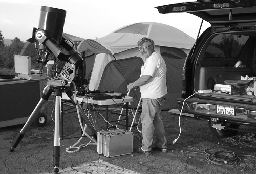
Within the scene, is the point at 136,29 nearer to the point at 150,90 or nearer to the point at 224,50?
the point at 224,50

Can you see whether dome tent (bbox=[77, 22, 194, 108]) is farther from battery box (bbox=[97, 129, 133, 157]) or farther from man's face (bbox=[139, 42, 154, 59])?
battery box (bbox=[97, 129, 133, 157])

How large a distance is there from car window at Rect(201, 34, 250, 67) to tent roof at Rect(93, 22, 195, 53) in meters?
3.94

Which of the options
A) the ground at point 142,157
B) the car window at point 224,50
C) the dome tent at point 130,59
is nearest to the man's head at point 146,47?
the car window at point 224,50

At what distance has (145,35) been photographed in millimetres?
11672

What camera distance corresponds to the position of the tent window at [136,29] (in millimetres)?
11939

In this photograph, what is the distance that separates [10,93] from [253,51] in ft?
15.4

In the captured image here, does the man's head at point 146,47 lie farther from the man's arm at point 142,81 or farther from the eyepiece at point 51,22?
the eyepiece at point 51,22

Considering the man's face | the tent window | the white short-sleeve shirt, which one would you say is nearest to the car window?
the white short-sleeve shirt

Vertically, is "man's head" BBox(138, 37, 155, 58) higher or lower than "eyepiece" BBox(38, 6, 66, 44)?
lower

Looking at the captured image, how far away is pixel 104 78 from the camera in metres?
11.0

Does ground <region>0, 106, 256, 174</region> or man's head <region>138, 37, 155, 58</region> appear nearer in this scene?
ground <region>0, 106, 256, 174</region>

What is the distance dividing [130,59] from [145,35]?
1.06m

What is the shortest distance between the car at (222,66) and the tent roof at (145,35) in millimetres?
4012

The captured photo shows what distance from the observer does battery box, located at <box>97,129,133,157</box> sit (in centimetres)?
630
